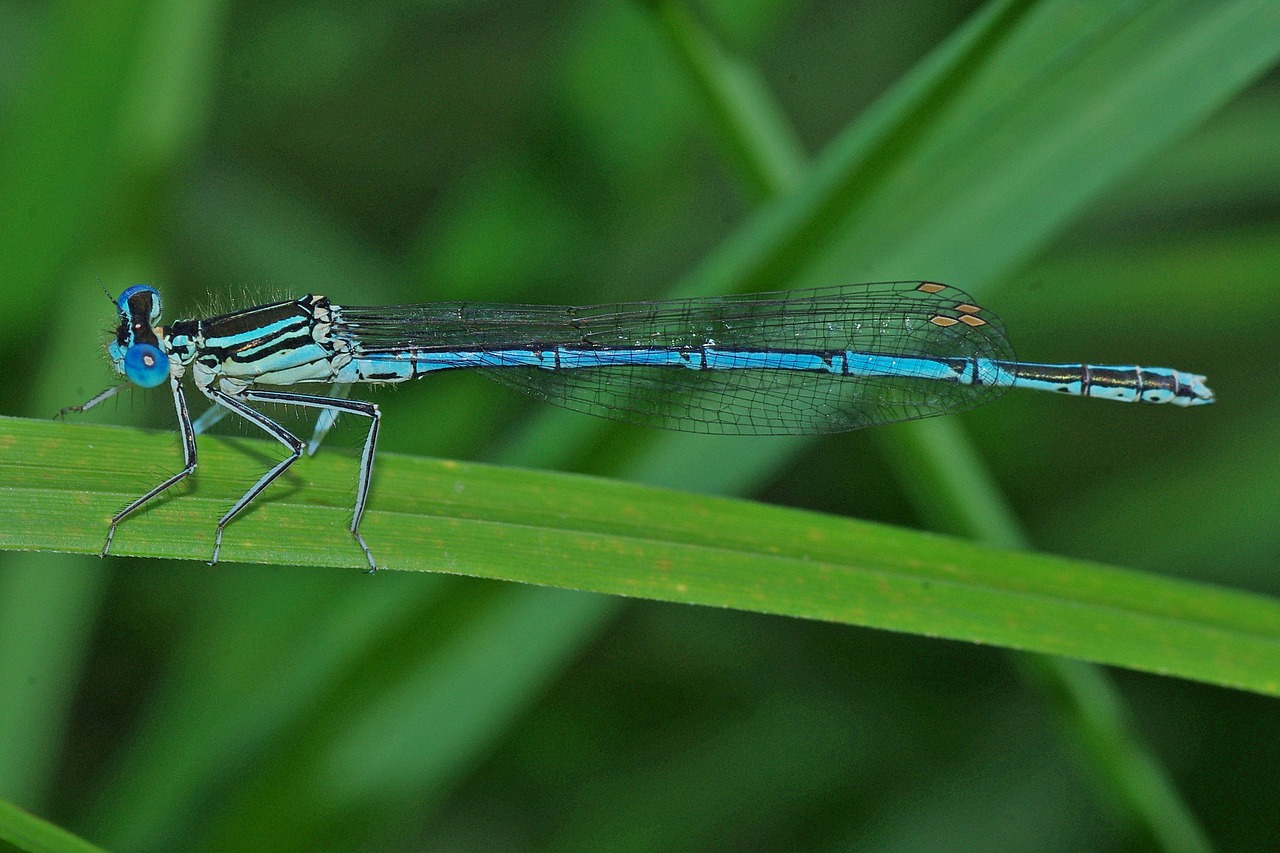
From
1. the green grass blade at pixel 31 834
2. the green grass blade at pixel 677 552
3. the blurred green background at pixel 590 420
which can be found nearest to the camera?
the green grass blade at pixel 31 834

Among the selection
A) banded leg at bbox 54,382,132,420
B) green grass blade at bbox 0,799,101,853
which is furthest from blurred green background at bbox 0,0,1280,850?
green grass blade at bbox 0,799,101,853

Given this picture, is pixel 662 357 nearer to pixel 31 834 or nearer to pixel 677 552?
pixel 677 552

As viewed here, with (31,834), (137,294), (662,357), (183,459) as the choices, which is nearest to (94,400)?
(137,294)

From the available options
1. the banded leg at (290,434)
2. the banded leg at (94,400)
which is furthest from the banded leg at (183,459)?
the banded leg at (290,434)

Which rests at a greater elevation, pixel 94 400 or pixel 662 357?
pixel 662 357

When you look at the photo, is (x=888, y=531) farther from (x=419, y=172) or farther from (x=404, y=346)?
(x=419, y=172)

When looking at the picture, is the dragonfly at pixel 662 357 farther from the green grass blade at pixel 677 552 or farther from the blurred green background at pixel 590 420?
the green grass blade at pixel 677 552
